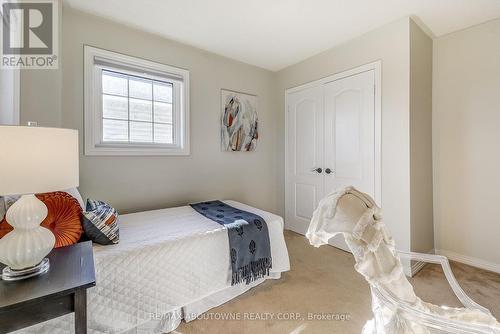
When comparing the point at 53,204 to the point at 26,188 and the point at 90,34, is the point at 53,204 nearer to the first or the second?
the point at 26,188

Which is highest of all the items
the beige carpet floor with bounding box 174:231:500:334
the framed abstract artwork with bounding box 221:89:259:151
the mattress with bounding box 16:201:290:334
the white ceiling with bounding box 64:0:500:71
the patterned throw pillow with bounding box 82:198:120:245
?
the white ceiling with bounding box 64:0:500:71

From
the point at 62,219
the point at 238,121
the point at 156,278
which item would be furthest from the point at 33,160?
the point at 238,121

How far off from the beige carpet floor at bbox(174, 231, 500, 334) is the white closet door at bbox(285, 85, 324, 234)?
2.87ft

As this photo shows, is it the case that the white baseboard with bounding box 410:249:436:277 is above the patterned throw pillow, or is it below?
below

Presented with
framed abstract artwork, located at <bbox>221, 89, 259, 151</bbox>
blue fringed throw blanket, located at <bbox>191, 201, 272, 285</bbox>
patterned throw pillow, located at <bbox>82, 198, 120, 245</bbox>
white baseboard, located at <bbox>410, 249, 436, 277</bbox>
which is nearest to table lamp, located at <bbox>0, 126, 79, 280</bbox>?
patterned throw pillow, located at <bbox>82, 198, 120, 245</bbox>

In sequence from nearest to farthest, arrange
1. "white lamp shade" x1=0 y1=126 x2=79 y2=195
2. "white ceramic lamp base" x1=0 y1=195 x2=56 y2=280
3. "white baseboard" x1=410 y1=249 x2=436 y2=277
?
"white lamp shade" x1=0 y1=126 x2=79 y2=195, "white ceramic lamp base" x1=0 y1=195 x2=56 y2=280, "white baseboard" x1=410 y1=249 x2=436 y2=277

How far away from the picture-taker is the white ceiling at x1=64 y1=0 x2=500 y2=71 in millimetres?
1979

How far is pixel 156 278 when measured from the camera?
1448mm

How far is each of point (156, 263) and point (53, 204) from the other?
673mm

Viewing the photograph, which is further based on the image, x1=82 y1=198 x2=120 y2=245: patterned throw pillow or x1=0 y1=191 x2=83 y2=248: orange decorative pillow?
x1=82 y1=198 x2=120 y2=245: patterned throw pillow

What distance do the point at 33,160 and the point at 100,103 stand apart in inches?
66.7

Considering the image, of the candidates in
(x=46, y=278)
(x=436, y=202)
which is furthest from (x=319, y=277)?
(x=46, y=278)

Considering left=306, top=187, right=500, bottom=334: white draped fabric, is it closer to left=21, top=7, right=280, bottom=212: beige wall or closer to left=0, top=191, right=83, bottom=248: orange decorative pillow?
left=0, top=191, right=83, bottom=248: orange decorative pillow

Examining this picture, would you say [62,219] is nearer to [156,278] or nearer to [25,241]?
[25,241]
